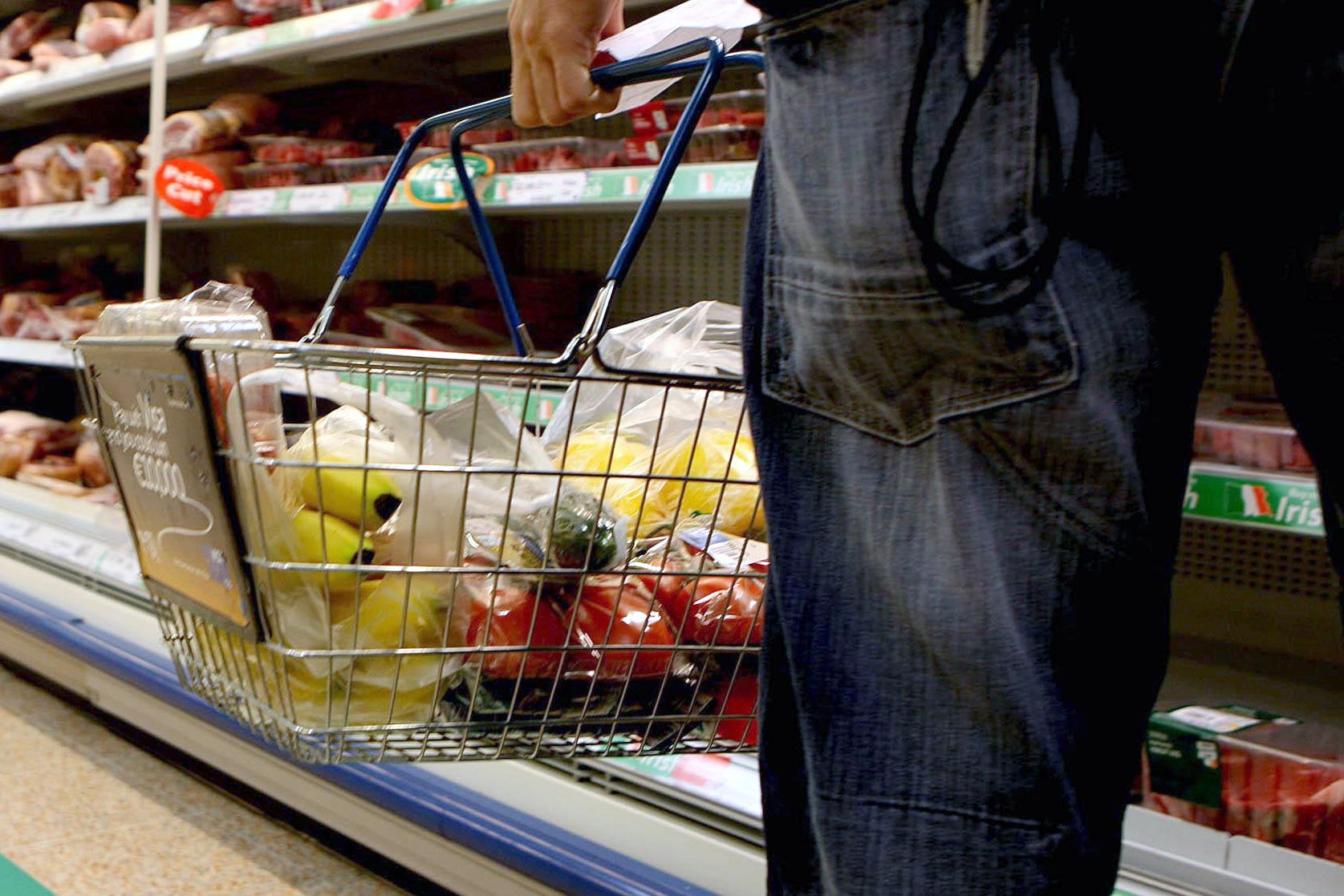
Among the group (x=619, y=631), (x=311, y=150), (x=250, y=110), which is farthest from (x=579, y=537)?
(x=250, y=110)

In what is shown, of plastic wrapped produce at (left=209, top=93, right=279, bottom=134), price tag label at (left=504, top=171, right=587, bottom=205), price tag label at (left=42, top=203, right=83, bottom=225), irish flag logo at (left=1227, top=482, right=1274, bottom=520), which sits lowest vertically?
irish flag logo at (left=1227, top=482, right=1274, bottom=520)

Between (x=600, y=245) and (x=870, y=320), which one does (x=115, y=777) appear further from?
(x=870, y=320)

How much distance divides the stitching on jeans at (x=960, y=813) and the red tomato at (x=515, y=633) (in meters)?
0.29

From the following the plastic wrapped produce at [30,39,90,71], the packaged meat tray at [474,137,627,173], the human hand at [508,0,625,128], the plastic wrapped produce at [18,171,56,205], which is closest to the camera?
the human hand at [508,0,625,128]

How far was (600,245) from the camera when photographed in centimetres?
262

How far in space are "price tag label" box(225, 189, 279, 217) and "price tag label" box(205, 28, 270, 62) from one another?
29 cm

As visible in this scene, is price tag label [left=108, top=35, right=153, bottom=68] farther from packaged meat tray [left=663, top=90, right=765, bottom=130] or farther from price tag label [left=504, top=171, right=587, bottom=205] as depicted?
packaged meat tray [left=663, top=90, right=765, bottom=130]

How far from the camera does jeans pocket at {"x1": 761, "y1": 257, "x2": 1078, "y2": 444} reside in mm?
442

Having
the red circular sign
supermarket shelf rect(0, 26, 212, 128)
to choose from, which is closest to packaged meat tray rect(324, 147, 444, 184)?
the red circular sign

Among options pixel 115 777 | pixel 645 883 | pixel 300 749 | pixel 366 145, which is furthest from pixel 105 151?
pixel 300 749

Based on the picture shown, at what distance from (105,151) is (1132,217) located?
10.4 feet

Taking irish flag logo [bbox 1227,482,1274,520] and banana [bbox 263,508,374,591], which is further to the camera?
irish flag logo [bbox 1227,482,1274,520]

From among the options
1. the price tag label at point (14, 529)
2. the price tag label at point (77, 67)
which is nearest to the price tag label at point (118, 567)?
the price tag label at point (14, 529)

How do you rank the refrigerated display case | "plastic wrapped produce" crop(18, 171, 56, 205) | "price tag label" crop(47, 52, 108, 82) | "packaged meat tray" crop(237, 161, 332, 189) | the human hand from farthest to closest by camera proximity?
"plastic wrapped produce" crop(18, 171, 56, 205) < "price tag label" crop(47, 52, 108, 82) < "packaged meat tray" crop(237, 161, 332, 189) < the refrigerated display case < the human hand
